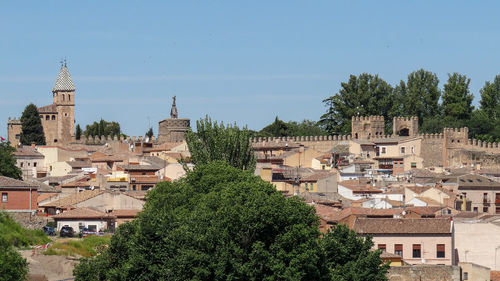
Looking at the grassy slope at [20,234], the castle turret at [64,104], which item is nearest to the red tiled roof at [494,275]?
the grassy slope at [20,234]

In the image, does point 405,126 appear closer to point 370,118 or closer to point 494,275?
point 370,118

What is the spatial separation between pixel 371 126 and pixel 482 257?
42.8m

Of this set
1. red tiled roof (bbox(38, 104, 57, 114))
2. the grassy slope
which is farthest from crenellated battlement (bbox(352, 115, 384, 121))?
the grassy slope

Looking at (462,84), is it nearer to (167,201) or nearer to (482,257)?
(482,257)

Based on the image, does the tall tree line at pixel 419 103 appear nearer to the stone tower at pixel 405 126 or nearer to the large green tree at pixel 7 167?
the stone tower at pixel 405 126

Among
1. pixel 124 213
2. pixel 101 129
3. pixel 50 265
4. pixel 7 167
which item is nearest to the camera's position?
pixel 50 265

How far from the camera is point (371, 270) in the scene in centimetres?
3562

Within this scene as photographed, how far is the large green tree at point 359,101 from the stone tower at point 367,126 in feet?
16.3

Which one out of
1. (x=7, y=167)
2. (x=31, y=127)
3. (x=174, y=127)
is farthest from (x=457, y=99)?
(x=7, y=167)

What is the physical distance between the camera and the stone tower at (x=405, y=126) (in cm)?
8781

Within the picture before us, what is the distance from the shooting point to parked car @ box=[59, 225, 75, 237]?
1676 inches

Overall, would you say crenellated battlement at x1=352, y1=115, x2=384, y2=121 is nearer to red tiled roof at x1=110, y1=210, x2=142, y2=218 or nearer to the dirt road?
red tiled roof at x1=110, y1=210, x2=142, y2=218

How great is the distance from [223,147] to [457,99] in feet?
163

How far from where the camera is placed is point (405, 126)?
88688 millimetres
